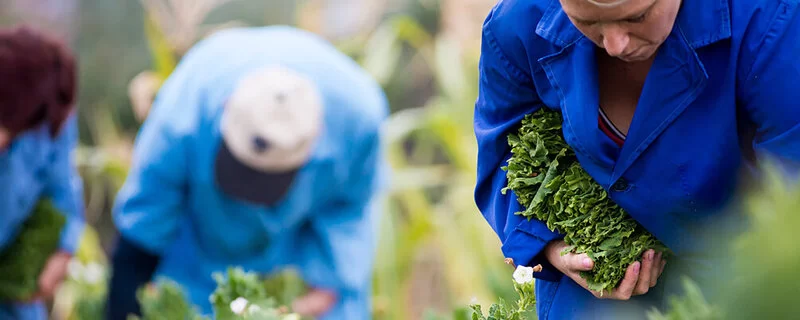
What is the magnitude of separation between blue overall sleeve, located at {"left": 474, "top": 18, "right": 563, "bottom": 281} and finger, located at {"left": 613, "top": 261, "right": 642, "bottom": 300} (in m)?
0.13

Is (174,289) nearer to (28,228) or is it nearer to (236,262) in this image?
(236,262)

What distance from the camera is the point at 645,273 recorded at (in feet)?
5.50

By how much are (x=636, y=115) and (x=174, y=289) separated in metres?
1.48

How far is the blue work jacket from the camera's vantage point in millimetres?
3217

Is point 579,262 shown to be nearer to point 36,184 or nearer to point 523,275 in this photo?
point 523,275

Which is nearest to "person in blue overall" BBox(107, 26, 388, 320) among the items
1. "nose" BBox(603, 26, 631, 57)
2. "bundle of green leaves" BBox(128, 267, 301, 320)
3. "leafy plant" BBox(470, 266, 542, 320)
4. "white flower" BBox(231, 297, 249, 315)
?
"bundle of green leaves" BBox(128, 267, 301, 320)

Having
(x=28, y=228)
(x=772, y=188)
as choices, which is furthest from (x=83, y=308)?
(x=772, y=188)

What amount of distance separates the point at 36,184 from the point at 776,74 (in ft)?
8.11

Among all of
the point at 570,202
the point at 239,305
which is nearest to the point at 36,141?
the point at 239,305

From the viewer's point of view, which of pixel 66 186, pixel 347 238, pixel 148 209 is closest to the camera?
pixel 148 209

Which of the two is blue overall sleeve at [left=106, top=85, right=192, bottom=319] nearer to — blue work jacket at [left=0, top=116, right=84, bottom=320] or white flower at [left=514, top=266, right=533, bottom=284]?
blue work jacket at [left=0, top=116, right=84, bottom=320]

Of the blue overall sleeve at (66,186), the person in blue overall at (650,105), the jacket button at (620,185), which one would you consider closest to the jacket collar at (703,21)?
the person in blue overall at (650,105)

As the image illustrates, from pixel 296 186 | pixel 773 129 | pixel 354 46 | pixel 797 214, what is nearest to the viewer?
pixel 797 214

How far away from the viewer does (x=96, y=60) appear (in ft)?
22.6
